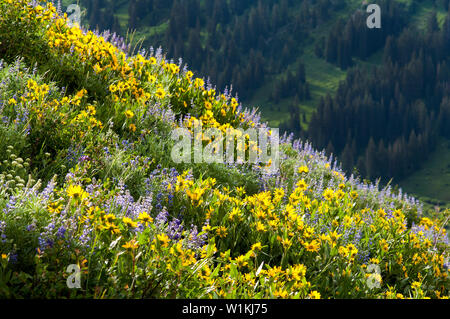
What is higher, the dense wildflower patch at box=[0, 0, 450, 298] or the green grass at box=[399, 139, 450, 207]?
the dense wildflower patch at box=[0, 0, 450, 298]

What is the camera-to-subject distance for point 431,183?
610ft

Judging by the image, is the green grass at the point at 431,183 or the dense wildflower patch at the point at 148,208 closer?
the dense wildflower patch at the point at 148,208

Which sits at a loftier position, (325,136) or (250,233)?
(250,233)

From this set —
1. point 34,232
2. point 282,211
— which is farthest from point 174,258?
point 282,211

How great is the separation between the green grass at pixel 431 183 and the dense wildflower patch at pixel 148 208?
18726 centimetres

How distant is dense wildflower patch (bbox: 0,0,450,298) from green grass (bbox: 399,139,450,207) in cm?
18726

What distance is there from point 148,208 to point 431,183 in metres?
201

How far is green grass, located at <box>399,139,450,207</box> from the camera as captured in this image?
18162 cm

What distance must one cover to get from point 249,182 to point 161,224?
7.40 ft

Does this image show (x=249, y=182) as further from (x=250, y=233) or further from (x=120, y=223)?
(x=120, y=223)

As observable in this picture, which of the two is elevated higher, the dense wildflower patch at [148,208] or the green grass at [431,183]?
the dense wildflower patch at [148,208]

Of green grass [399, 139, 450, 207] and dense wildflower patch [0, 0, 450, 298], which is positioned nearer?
dense wildflower patch [0, 0, 450, 298]

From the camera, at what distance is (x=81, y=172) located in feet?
14.8

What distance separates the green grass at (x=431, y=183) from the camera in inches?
7151
